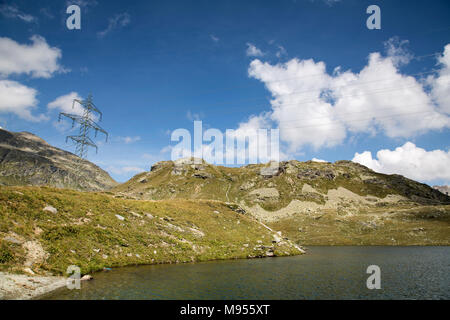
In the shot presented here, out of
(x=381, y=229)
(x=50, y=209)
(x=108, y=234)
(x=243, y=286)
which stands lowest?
(x=381, y=229)

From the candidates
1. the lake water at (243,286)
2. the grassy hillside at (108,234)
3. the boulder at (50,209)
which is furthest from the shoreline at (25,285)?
the boulder at (50,209)

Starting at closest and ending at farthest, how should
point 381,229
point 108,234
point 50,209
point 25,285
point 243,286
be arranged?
1. point 25,285
2. point 243,286
3. point 50,209
4. point 108,234
5. point 381,229

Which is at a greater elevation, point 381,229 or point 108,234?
point 108,234

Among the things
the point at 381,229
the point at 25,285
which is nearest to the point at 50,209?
the point at 25,285

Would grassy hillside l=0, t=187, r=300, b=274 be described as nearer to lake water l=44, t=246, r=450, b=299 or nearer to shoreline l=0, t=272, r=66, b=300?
shoreline l=0, t=272, r=66, b=300

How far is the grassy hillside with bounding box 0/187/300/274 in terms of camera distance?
29344 mm

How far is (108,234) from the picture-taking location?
132 feet

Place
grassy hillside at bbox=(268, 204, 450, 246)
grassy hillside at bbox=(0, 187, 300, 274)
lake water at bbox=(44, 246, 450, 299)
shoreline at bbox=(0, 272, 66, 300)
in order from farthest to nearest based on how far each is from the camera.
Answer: grassy hillside at bbox=(268, 204, 450, 246) → grassy hillside at bbox=(0, 187, 300, 274) → lake water at bbox=(44, 246, 450, 299) → shoreline at bbox=(0, 272, 66, 300)

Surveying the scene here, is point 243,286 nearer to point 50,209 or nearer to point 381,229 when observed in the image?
point 50,209

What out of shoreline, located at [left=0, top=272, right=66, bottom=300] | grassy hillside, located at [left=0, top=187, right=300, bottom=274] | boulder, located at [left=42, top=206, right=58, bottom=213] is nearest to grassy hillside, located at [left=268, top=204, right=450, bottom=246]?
grassy hillside, located at [left=0, top=187, right=300, bottom=274]

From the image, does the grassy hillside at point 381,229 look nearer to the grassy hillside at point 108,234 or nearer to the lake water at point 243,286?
the grassy hillside at point 108,234

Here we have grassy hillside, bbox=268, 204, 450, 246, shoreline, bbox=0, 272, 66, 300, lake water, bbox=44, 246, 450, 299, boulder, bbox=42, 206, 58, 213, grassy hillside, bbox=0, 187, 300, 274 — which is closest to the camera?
shoreline, bbox=0, 272, 66, 300
